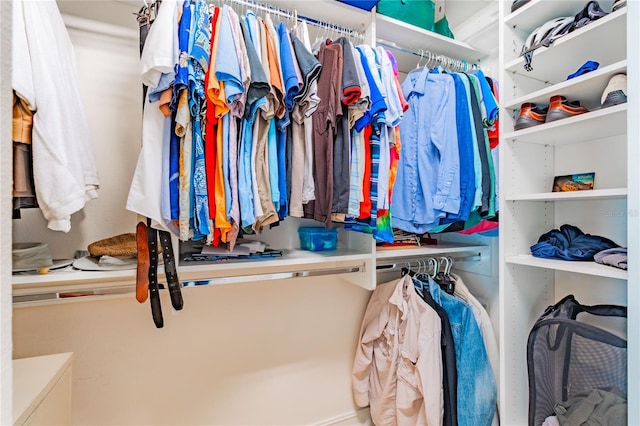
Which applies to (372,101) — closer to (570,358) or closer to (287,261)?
(287,261)

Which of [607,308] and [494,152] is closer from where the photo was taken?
[607,308]

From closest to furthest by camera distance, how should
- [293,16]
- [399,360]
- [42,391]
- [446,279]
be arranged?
1. [42,391]
2. [293,16]
3. [399,360]
4. [446,279]

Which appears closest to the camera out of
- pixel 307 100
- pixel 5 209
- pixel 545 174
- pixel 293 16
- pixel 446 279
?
pixel 5 209

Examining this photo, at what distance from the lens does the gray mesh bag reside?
3.05 ft

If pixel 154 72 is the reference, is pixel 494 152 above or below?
below

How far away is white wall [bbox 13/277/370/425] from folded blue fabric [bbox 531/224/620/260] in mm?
925

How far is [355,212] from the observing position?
1.05m

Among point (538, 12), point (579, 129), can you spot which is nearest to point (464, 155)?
point (579, 129)

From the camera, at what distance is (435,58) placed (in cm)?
150

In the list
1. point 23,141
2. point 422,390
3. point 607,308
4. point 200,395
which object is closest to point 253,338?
point 200,395

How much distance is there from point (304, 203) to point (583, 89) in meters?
1.07

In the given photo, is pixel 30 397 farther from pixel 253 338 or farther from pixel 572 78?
pixel 572 78

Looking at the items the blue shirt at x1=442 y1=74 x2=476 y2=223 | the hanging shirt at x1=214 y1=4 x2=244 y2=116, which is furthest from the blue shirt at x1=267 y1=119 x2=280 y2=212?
the blue shirt at x1=442 y1=74 x2=476 y2=223

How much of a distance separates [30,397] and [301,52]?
1.16 meters
